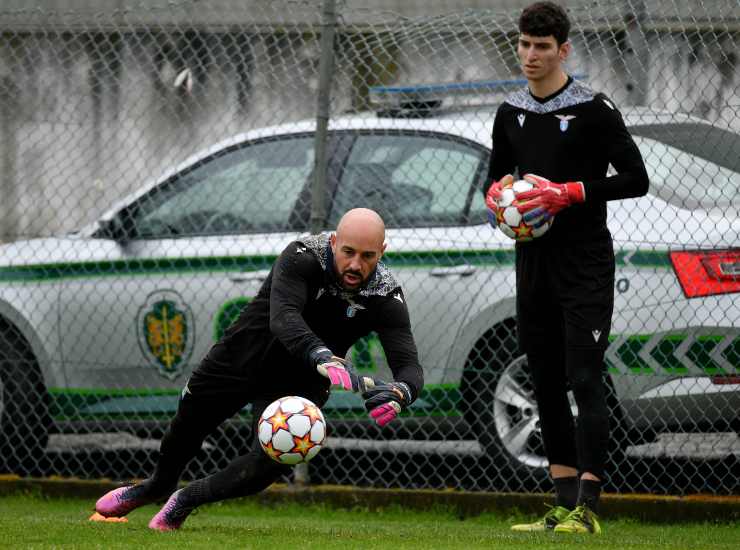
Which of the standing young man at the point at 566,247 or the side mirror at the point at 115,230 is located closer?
the standing young man at the point at 566,247

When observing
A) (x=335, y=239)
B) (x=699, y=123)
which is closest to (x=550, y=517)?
(x=335, y=239)

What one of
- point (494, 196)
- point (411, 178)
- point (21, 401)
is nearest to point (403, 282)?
point (411, 178)

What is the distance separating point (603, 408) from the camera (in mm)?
6207

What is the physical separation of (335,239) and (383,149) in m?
2.39

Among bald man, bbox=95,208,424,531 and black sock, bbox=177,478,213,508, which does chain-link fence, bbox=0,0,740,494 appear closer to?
bald man, bbox=95,208,424,531

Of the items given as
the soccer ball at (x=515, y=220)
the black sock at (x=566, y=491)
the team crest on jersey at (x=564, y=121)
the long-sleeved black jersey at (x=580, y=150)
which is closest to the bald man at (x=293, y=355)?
the soccer ball at (x=515, y=220)

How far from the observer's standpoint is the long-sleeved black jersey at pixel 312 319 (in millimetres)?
5559

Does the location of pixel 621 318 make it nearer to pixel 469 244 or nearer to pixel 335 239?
pixel 469 244

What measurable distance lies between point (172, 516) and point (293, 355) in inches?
34.2

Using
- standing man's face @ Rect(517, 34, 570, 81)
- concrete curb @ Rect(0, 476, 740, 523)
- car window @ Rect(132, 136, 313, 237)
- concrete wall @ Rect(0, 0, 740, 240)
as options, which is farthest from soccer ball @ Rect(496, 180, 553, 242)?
car window @ Rect(132, 136, 313, 237)

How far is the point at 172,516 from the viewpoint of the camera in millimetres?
5988

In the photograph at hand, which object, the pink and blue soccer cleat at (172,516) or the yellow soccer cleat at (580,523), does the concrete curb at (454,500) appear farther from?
the pink and blue soccer cleat at (172,516)

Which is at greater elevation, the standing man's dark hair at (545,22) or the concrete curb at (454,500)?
the standing man's dark hair at (545,22)

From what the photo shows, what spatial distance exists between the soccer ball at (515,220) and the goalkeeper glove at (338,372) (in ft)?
3.95
